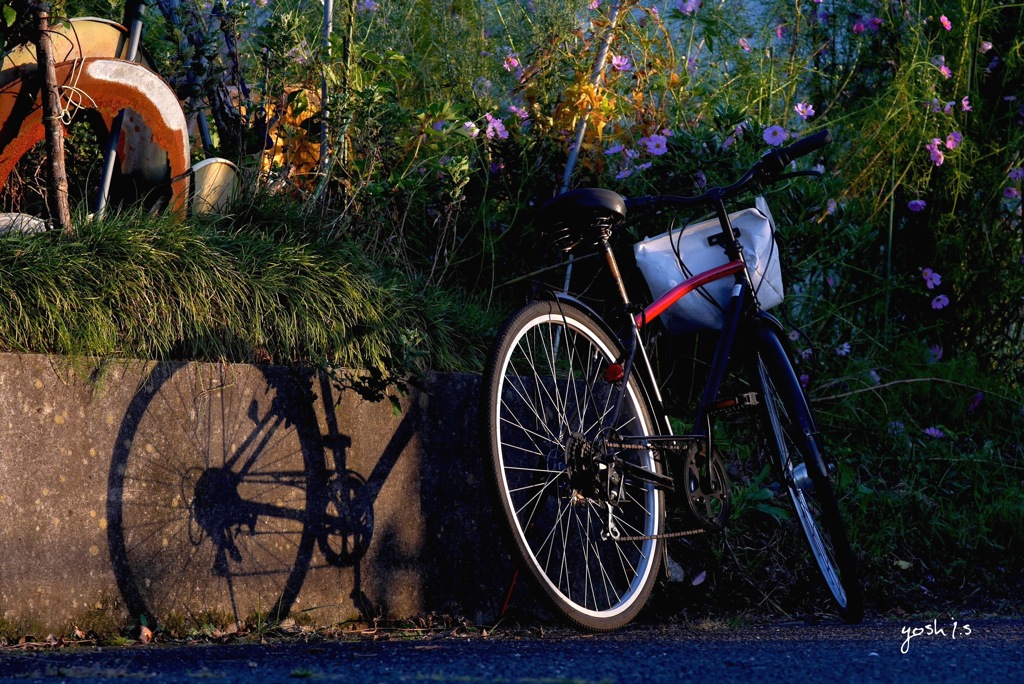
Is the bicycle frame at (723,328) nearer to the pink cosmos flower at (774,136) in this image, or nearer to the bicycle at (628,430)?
the bicycle at (628,430)

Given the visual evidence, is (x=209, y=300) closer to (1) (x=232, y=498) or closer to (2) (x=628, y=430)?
(1) (x=232, y=498)

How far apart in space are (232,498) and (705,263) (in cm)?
157

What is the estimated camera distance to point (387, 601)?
2.88 m

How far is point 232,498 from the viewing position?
8.82 ft

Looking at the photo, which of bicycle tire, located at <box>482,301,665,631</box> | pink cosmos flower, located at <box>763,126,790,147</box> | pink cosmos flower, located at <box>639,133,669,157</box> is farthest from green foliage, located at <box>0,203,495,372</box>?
pink cosmos flower, located at <box>763,126,790,147</box>

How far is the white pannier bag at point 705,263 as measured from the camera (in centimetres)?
331

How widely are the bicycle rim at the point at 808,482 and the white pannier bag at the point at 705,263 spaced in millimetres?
293

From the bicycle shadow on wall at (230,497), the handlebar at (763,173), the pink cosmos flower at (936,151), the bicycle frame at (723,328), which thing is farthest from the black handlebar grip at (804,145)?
the pink cosmos flower at (936,151)

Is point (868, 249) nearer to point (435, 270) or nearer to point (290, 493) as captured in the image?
point (435, 270)

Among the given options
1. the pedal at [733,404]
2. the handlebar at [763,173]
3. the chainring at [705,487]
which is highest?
the handlebar at [763,173]

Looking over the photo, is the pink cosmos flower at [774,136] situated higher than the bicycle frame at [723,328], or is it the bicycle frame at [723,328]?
the pink cosmos flower at [774,136]

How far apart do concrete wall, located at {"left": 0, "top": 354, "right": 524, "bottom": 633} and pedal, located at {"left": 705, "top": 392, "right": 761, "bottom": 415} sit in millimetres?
683

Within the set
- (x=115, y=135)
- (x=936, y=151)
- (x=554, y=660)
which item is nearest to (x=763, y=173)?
(x=554, y=660)

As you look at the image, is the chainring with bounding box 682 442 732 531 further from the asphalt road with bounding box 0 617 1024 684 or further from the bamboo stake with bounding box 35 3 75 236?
the bamboo stake with bounding box 35 3 75 236
